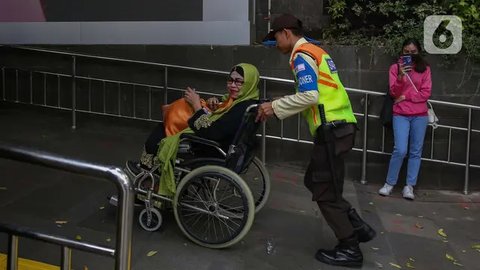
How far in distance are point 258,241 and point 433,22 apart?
3595 millimetres

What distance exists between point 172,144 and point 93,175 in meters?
2.02

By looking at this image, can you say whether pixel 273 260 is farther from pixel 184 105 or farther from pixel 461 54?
pixel 461 54

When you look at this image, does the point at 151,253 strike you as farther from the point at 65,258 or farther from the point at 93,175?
the point at 93,175

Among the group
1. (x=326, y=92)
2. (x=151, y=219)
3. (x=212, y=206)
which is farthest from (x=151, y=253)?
(x=326, y=92)

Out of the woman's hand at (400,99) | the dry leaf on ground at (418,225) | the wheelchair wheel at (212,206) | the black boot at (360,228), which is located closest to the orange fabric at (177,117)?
the wheelchair wheel at (212,206)

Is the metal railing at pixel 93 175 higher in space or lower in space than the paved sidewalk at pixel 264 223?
higher

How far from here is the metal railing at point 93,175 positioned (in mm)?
2270

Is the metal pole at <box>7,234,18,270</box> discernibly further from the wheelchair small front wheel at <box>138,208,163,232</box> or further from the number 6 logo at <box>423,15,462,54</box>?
the number 6 logo at <box>423,15,462,54</box>

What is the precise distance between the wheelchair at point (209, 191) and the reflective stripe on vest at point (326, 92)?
1.49 ft

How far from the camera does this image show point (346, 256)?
4121mm

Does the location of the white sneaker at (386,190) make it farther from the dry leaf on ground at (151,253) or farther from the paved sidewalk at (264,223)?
the dry leaf on ground at (151,253)

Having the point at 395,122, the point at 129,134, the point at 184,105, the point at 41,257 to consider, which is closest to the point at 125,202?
the point at 41,257

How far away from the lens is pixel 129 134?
24.1 ft

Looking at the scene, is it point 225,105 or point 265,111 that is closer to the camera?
point 265,111
